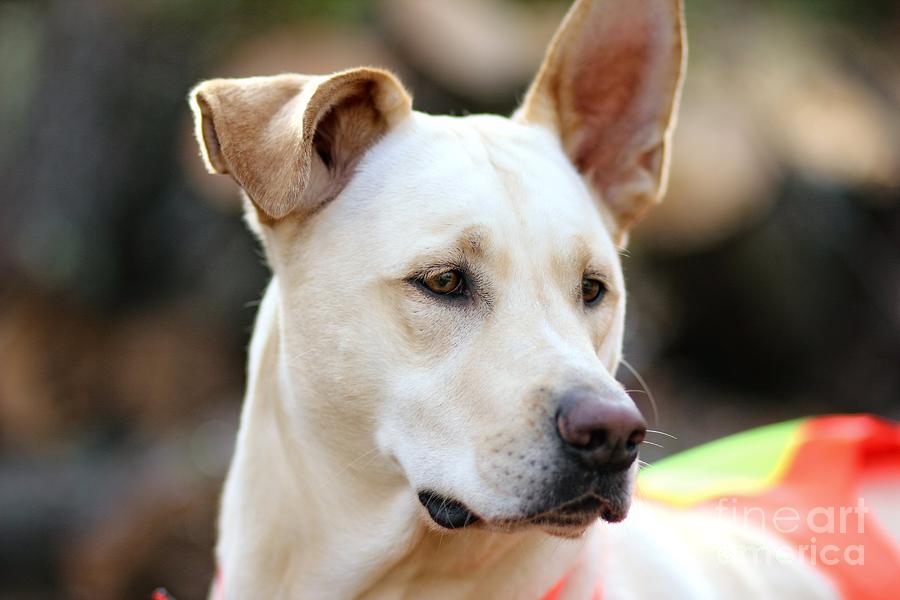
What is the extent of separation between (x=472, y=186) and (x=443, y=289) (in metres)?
0.28

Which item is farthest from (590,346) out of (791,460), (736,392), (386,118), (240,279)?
(736,392)

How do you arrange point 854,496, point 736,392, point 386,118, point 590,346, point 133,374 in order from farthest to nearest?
point 736,392
point 133,374
point 854,496
point 386,118
point 590,346

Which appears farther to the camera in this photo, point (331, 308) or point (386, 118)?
point (386, 118)

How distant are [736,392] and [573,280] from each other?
567 cm

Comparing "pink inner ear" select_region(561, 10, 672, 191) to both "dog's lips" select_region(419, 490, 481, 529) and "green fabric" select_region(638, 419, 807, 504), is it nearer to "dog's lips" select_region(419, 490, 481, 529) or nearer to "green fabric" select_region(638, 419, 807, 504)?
"green fabric" select_region(638, 419, 807, 504)

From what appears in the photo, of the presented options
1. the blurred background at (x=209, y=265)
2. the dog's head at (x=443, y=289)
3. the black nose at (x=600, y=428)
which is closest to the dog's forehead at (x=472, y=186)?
the dog's head at (x=443, y=289)

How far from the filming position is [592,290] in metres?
2.51

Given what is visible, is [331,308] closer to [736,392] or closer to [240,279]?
[240,279]

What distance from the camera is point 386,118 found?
2.60 m

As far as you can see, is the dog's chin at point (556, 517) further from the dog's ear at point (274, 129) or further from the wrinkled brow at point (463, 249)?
the dog's ear at point (274, 129)

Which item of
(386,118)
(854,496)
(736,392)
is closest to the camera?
(386,118)

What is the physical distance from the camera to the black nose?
6.61ft

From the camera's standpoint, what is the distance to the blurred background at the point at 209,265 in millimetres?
5848

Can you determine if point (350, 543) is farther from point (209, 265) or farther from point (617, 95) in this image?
point (209, 265)
